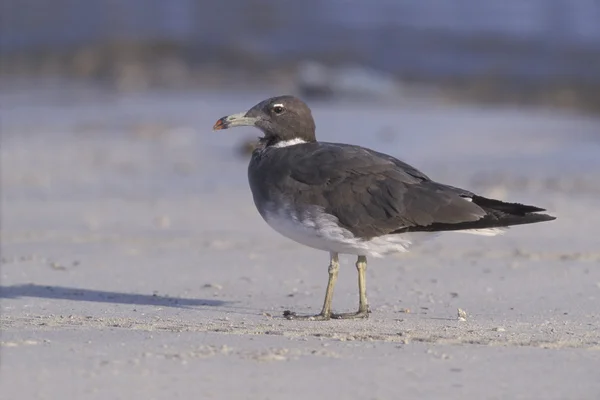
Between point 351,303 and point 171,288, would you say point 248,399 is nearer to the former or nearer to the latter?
point 351,303

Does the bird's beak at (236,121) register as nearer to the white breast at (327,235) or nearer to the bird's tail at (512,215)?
the white breast at (327,235)

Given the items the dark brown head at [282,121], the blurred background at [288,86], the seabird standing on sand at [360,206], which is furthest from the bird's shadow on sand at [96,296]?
the blurred background at [288,86]

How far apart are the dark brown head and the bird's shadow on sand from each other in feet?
3.31

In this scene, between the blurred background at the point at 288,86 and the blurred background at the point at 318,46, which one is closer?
the blurred background at the point at 288,86

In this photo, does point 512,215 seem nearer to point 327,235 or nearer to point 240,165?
point 327,235

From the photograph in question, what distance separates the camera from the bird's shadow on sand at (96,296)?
7.05 metres

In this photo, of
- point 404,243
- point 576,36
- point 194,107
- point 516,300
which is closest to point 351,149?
point 404,243

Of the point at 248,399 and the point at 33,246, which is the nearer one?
the point at 248,399

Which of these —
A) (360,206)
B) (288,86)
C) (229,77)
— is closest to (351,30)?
(229,77)

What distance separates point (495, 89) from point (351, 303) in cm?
1379

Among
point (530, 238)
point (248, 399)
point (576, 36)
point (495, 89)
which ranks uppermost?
point (576, 36)

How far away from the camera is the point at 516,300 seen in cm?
705

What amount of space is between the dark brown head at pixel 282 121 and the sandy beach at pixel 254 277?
957 mm

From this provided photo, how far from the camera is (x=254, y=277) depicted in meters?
7.85
